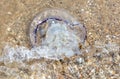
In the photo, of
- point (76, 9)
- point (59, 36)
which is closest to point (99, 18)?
point (76, 9)

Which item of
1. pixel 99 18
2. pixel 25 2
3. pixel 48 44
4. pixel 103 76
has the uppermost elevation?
pixel 25 2

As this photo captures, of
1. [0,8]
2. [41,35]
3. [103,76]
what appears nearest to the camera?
[103,76]

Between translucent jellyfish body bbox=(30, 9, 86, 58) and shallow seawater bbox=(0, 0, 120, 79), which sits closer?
shallow seawater bbox=(0, 0, 120, 79)

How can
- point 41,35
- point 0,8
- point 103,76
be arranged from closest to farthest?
point 103,76 → point 41,35 → point 0,8

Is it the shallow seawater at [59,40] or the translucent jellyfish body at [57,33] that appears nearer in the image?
the shallow seawater at [59,40]

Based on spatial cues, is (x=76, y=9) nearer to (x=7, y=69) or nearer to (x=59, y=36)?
(x=59, y=36)

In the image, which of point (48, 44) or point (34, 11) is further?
point (34, 11)

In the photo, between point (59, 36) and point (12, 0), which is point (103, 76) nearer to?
point (59, 36)

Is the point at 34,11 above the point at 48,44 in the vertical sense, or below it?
above
